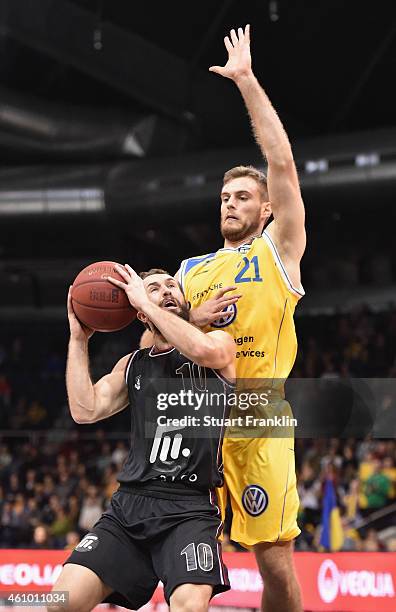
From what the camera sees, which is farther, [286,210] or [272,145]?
[286,210]

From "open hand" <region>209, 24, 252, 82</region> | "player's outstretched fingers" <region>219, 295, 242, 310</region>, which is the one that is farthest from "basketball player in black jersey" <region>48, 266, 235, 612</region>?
"open hand" <region>209, 24, 252, 82</region>

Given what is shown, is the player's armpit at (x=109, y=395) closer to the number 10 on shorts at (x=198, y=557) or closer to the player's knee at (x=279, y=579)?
the number 10 on shorts at (x=198, y=557)

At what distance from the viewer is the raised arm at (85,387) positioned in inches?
164

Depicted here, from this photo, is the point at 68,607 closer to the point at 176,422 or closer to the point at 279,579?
the point at 176,422

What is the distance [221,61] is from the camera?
1430 cm

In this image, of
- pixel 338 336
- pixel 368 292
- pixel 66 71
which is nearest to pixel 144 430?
pixel 66 71

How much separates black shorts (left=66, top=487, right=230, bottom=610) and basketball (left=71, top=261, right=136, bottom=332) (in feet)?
2.61

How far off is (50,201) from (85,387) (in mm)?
9832

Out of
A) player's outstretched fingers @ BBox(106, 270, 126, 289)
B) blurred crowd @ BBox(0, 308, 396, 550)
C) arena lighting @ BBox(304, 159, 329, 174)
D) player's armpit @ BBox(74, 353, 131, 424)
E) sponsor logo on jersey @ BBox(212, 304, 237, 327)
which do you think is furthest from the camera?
arena lighting @ BBox(304, 159, 329, 174)

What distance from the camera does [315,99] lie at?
594 inches

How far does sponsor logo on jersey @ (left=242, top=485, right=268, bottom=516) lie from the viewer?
14.0 feet

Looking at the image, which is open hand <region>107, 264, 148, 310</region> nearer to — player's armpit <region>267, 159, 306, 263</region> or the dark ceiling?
player's armpit <region>267, 159, 306, 263</region>

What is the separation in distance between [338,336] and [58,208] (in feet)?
20.2

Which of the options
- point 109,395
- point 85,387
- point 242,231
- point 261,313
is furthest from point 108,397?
point 242,231
